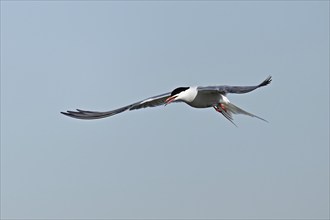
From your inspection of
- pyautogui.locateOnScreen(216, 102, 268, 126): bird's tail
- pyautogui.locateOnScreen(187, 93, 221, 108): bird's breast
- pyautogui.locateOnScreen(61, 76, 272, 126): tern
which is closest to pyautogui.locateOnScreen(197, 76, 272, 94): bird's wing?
pyautogui.locateOnScreen(61, 76, 272, 126): tern

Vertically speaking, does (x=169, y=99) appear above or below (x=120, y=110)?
above

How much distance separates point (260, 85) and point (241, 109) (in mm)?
1823

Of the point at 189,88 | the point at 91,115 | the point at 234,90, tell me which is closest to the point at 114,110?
the point at 91,115

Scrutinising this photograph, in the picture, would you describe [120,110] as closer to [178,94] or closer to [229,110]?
[178,94]

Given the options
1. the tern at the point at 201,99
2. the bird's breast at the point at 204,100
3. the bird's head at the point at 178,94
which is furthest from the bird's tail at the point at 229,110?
the bird's head at the point at 178,94

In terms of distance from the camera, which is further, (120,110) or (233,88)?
(120,110)

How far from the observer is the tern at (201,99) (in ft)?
63.6

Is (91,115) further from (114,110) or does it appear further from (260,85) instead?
(260,85)

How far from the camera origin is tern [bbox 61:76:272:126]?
19389mm

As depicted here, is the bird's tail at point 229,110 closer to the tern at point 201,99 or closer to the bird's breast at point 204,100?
the tern at point 201,99

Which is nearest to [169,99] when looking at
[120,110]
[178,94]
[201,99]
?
[178,94]

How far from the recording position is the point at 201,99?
2006cm

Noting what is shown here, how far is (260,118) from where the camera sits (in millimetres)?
17859

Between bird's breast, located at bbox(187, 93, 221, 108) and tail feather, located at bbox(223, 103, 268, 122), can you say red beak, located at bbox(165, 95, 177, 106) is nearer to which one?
bird's breast, located at bbox(187, 93, 221, 108)
